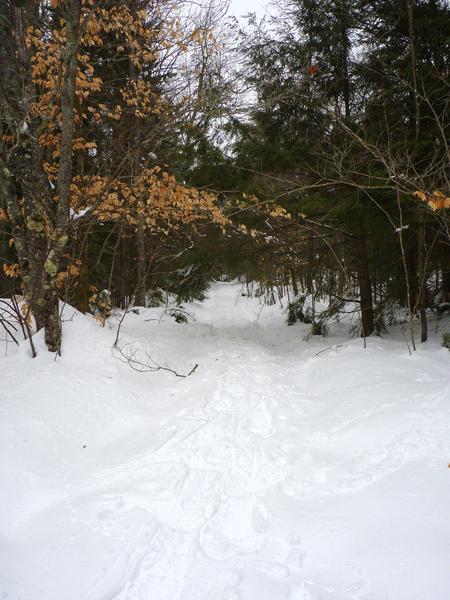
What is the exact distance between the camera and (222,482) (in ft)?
10.9

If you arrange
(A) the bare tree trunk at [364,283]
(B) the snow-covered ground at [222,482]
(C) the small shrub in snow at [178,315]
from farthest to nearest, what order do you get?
(C) the small shrub in snow at [178,315] → (A) the bare tree trunk at [364,283] → (B) the snow-covered ground at [222,482]

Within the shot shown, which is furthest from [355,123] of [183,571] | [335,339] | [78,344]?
[183,571]

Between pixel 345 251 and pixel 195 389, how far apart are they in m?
5.38

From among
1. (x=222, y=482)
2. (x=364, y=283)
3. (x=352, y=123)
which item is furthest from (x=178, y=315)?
(x=222, y=482)

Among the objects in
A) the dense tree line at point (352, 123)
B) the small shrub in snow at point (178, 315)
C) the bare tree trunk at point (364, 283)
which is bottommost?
the small shrub in snow at point (178, 315)

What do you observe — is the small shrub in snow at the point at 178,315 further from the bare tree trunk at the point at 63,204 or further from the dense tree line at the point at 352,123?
the bare tree trunk at the point at 63,204

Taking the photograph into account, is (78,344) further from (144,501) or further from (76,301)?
(144,501)

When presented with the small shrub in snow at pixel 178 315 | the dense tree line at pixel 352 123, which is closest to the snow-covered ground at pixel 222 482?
the dense tree line at pixel 352 123

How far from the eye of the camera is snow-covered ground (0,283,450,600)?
2.35 m

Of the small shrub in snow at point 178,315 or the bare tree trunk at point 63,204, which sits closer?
the bare tree trunk at point 63,204

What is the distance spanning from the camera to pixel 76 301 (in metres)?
8.55

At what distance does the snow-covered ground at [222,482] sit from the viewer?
2348 millimetres

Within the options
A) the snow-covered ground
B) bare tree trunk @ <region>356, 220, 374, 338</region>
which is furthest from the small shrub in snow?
bare tree trunk @ <region>356, 220, 374, 338</region>

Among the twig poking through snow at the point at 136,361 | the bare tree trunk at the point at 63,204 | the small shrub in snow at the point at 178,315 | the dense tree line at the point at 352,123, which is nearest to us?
the bare tree trunk at the point at 63,204
